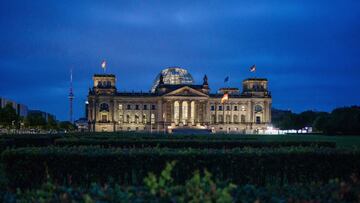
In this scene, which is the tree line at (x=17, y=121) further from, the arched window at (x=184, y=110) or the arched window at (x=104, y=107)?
the arched window at (x=184, y=110)

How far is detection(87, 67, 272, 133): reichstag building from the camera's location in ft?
499

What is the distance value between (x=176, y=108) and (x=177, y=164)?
452 feet

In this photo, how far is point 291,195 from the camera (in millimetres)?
8773

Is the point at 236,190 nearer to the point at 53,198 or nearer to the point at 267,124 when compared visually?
the point at 53,198

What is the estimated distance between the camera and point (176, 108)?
155 m

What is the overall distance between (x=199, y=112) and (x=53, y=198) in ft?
479

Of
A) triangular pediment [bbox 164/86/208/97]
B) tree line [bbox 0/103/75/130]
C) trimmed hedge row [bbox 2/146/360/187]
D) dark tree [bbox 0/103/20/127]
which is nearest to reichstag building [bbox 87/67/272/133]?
triangular pediment [bbox 164/86/208/97]

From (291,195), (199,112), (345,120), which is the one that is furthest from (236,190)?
(199,112)

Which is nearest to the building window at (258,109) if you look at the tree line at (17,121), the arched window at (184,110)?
the arched window at (184,110)

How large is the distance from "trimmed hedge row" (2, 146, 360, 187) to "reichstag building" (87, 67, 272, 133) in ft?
422

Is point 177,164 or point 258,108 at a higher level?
point 258,108

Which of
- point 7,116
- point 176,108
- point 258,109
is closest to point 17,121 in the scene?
point 7,116

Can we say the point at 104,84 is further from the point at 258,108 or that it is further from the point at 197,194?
the point at 197,194

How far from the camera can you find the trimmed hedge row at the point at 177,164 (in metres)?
17.5
